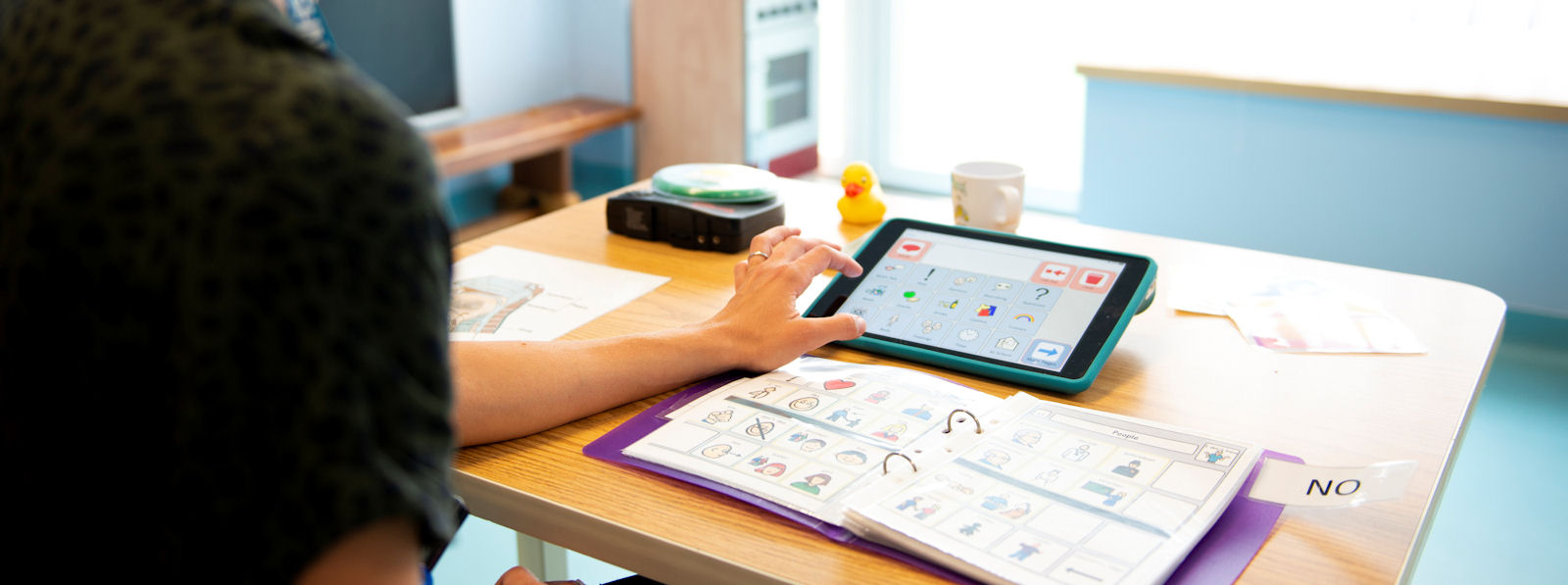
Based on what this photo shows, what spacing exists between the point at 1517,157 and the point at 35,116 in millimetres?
2976

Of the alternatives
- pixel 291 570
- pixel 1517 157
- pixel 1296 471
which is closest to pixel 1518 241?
pixel 1517 157

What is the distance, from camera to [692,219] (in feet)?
4.53

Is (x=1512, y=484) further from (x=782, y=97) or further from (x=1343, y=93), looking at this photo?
(x=782, y=97)

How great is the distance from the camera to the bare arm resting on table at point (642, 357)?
0.91 m

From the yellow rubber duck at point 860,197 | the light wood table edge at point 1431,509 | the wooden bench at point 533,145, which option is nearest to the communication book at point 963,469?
the light wood table edge at point 1431,509

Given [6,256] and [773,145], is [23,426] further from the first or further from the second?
[773,145]

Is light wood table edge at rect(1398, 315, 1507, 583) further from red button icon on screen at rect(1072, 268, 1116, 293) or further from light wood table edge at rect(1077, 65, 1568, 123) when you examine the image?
light wood table edge at rect(1077, 65, 1568, 123)

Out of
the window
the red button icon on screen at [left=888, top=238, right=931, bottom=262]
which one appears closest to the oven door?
the window

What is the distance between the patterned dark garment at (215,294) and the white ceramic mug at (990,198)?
947mm

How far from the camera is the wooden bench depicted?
10.8 feet

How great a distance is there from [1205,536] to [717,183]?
0.83m

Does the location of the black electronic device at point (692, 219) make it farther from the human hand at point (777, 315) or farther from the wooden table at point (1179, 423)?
the human hand at point (777, 315)

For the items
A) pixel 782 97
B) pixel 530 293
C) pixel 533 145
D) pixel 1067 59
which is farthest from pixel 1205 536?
pixel 782 97

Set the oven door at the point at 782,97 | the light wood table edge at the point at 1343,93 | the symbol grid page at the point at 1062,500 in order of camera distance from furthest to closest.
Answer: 1. the oven door at the point at 782,97
2. the light wood table edge at the point at 1343,93
3. the symbol grid page at the point at 1062,500
